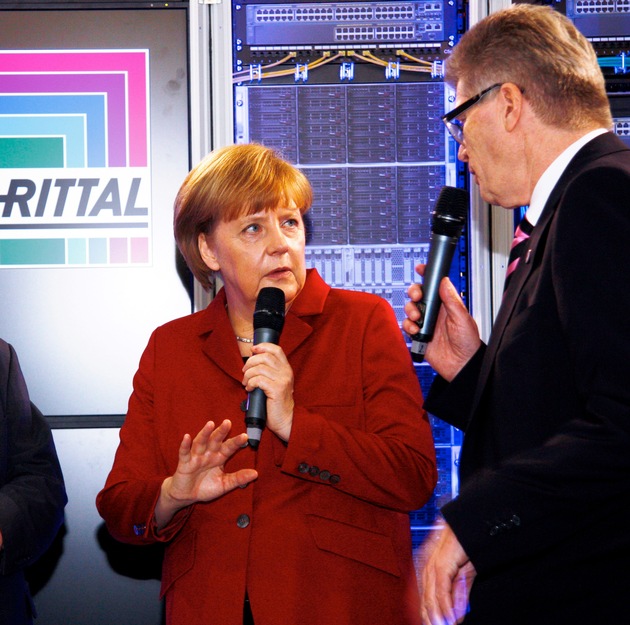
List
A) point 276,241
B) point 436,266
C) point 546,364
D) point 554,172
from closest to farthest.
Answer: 1. point 546,364
2. point 554,172
3. point 436,266
4. point 276,241

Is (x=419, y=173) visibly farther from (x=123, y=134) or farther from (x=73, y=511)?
Answer: (x=73, y=511)

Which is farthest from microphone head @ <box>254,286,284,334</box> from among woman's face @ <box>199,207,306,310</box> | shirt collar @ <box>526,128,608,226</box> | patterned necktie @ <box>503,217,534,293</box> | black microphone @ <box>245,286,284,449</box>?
shirt collar @ <box>526,128,608,226</box>

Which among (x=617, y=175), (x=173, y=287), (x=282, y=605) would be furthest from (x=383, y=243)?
(x=617, y=175)

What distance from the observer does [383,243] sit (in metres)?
3.10

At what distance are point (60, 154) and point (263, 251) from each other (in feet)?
3.97

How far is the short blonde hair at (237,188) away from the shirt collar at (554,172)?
824mm

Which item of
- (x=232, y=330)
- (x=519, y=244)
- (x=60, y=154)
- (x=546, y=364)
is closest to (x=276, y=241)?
(x=232, y=330)

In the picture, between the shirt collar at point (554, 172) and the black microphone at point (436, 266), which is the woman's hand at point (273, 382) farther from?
the shirt collar at point (554, 172)

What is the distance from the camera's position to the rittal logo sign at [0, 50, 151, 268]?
3.12 meters

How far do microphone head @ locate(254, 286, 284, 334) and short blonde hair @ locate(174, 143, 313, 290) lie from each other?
31cm

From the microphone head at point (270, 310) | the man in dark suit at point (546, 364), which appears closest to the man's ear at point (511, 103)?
the man in dark suit at point (546, 364)

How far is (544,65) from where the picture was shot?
1.70 meters

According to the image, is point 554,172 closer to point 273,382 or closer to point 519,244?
point 519,244

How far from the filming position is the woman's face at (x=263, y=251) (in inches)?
91.0
